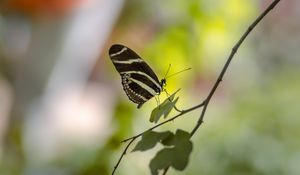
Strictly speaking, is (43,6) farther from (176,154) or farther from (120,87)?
(176,154)

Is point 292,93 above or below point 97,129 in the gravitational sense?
above

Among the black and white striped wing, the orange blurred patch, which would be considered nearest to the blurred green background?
the orange blurred patch

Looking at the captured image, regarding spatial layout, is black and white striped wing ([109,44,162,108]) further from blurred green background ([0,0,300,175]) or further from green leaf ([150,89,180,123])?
blurred green background ([0,0,300,175])

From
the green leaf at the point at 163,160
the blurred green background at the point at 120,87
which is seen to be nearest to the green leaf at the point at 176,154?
the green leaf at the point at 163,160

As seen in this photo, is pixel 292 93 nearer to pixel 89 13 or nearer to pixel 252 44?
pixel 252 44

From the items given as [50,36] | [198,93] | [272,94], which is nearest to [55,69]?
[50,36]

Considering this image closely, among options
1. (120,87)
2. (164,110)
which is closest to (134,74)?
(164,110)
